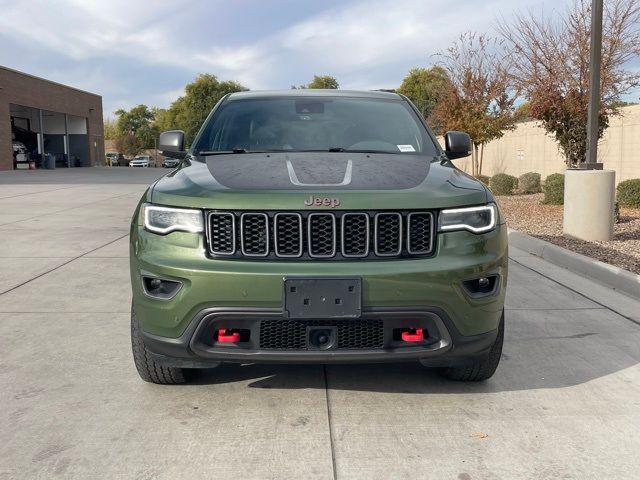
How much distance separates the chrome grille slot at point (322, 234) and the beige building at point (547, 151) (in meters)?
13.8

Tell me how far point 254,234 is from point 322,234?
12.9 inches

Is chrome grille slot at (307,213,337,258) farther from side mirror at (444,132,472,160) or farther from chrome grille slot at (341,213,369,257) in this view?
side mirror at (444,132,472,160)

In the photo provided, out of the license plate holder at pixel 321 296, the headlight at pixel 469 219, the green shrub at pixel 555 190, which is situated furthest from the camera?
the green shrub at pixel 555 190

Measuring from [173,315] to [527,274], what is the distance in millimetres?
5027

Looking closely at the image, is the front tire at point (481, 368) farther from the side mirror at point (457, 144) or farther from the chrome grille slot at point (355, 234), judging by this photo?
the side mirror at point (457, 144)

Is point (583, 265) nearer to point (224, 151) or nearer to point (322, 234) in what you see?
point (224, 151)

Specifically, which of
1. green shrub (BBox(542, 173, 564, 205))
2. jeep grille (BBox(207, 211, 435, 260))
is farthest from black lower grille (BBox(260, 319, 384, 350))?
green shrub (BBox(542, 173, 564, 205))

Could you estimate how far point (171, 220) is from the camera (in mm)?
3281

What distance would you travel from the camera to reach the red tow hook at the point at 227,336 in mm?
3195

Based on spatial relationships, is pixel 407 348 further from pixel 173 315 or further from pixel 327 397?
pixel 173 315

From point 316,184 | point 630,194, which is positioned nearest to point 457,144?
point 316,184

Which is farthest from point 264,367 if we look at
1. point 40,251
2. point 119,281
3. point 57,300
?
point 40,251

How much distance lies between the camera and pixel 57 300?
5.87m

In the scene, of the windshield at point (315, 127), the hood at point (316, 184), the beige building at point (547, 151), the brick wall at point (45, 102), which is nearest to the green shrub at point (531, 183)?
the beige building at point (547, 151)
